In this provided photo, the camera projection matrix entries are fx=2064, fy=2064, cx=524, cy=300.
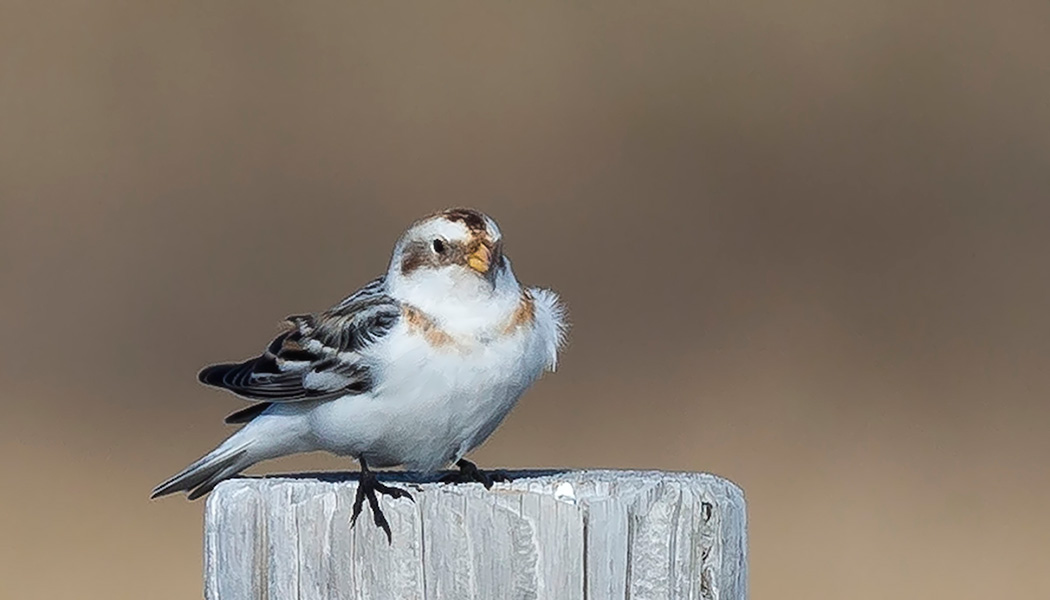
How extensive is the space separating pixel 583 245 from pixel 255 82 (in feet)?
6.94

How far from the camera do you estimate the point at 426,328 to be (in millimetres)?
4203

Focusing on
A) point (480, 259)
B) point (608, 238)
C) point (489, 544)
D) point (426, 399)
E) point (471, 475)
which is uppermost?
point (608, 238)

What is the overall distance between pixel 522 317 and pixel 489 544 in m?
1.37

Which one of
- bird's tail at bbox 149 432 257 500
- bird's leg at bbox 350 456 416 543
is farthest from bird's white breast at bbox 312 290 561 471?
bird's leg at bbox 350 456 416 543

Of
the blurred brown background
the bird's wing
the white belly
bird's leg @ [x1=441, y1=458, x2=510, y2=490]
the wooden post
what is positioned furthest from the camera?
the blurred brown background

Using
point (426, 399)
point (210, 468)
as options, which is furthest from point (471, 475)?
point (210, 468)

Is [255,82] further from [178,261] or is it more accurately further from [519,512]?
[519,512]

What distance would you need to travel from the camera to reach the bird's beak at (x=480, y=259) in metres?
4.28

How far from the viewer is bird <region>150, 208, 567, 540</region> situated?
413cm

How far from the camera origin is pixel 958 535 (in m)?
7.34

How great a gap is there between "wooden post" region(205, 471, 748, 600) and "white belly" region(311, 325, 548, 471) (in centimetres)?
101

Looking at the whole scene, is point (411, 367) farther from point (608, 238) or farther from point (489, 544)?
point (608, 238)

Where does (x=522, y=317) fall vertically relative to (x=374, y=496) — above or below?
above

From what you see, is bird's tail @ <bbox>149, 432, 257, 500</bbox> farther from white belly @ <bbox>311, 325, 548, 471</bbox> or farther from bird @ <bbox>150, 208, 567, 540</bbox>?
white belly @ <bbox>311, 325, 548, 471</bbox>
